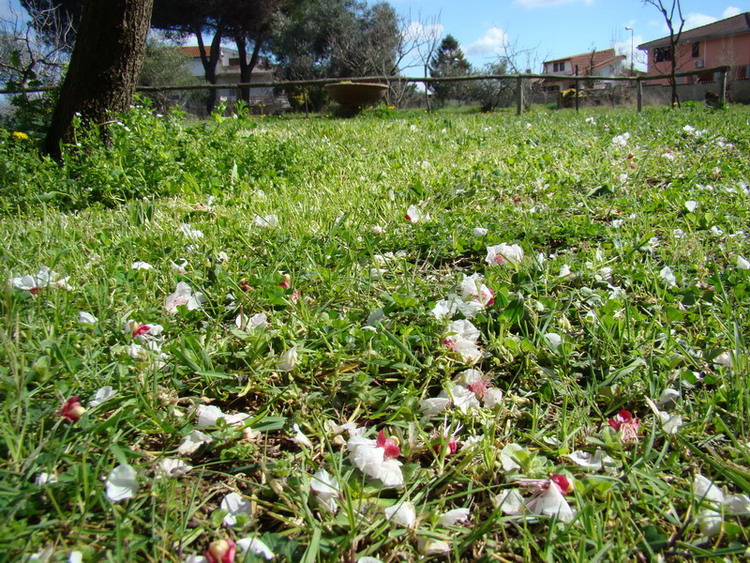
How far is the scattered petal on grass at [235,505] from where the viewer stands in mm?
1148

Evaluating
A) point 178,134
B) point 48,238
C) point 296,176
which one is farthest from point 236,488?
point 178,134

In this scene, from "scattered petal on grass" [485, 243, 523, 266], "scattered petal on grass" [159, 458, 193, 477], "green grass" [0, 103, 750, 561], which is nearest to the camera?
"green grass" [0, 103, 750, 561]

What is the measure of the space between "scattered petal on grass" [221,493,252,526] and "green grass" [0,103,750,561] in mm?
26

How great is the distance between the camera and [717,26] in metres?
41.8

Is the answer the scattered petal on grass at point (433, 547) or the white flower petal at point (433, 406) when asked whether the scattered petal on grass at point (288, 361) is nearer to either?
the white flower petal at point (433, 406)

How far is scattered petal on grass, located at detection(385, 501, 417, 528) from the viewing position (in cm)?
112

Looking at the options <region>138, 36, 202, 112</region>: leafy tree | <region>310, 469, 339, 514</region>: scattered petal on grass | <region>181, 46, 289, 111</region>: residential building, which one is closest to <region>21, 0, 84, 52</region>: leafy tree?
<region>138, 36, 202, 112</region>: leafy tree

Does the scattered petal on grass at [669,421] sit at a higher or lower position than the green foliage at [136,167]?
lower

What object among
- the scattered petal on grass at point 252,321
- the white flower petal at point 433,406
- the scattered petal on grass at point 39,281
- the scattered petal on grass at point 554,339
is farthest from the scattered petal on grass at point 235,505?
the scattered petal on grass at point 39,281

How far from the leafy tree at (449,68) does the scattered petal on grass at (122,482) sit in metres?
30.0

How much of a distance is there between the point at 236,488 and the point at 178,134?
3.54m

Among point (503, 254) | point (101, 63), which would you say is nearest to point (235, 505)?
point (503, 254)

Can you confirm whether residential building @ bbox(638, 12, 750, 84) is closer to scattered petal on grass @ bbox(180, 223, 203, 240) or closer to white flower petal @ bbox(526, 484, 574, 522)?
scattered petal on grass @ bbox(180, 223, 203, 240)

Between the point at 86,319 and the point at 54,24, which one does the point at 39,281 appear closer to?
the point at 86,319
